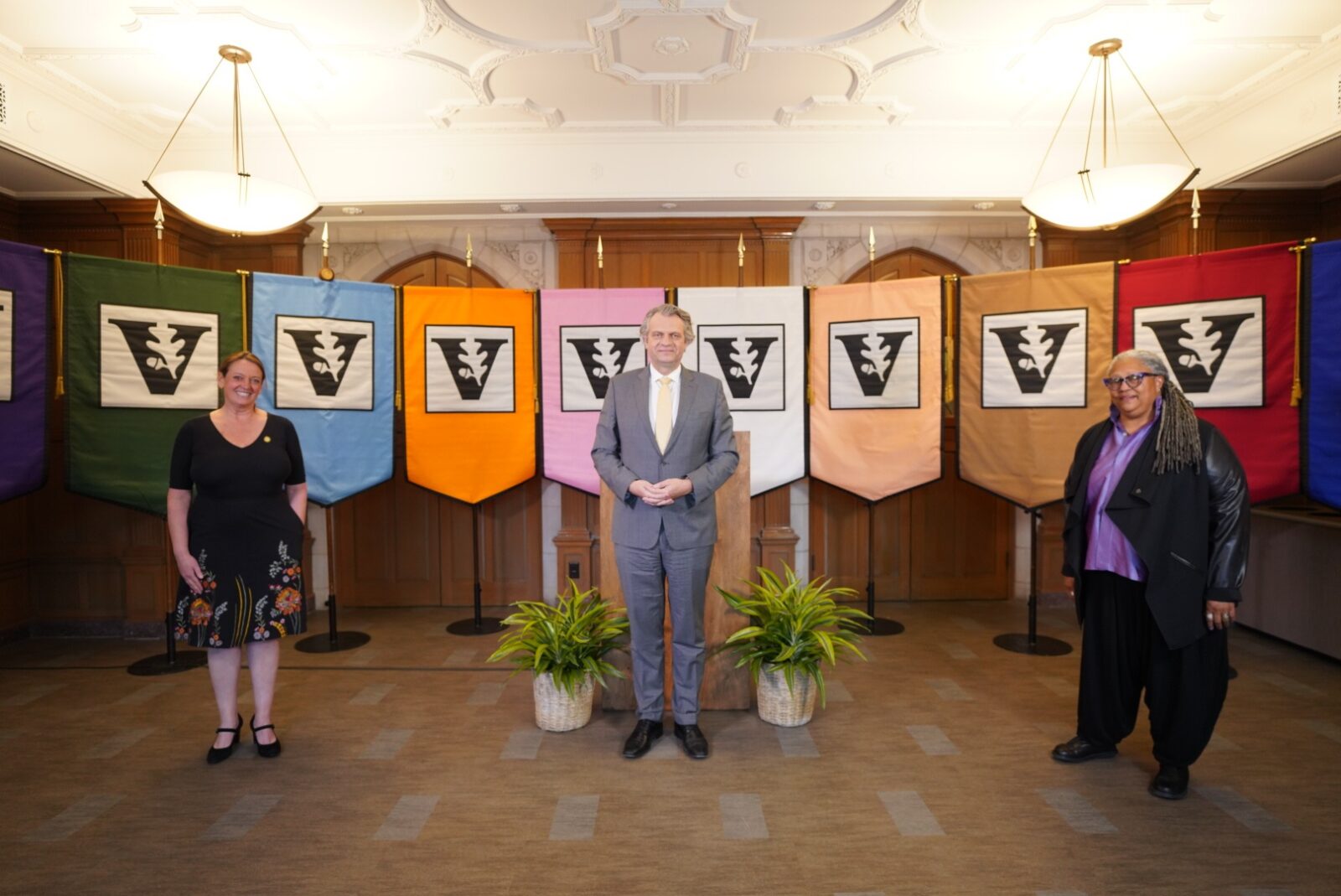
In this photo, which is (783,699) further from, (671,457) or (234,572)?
(234,572)

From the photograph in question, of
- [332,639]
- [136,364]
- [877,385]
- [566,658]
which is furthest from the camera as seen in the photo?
[877,385]

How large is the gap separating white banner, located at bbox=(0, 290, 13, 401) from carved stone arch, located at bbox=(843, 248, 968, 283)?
15.7 feet

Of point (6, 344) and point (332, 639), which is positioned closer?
point (6, 344)

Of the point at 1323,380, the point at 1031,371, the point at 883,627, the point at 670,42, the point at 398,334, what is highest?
the point at 670,42

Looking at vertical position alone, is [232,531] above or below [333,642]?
above

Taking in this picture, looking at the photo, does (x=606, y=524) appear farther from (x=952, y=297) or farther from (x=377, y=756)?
(x=952, y=297)

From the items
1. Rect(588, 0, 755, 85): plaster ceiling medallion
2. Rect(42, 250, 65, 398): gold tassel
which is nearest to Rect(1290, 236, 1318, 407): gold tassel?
Rect(588, 0, 755, 85): plaster ceiling medallion

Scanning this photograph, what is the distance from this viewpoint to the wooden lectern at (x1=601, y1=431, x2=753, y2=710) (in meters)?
3.23

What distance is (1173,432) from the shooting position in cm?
239

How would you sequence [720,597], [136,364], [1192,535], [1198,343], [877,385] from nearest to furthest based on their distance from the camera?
[1192,535] → [720,597] → [1198,343] → [136,364] → [877,385]

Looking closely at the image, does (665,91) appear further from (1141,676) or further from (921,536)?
(1141,676)

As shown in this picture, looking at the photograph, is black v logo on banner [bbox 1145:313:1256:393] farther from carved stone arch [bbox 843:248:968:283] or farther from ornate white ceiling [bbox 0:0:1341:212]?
carved stone arch [bbox 843:248:968:283]

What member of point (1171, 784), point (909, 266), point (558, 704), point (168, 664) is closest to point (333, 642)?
point (168, 664)

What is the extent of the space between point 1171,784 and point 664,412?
7.08ft
